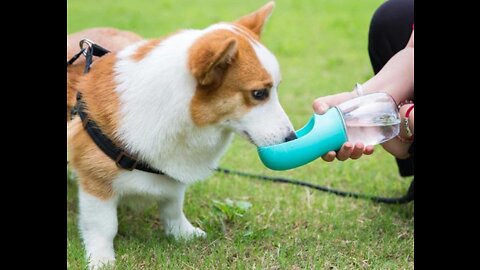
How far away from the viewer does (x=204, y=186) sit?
333 cm

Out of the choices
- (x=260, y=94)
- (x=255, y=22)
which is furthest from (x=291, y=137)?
(x=255, y=22)

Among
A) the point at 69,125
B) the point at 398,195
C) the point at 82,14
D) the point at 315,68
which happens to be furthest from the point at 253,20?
the point at 82,14

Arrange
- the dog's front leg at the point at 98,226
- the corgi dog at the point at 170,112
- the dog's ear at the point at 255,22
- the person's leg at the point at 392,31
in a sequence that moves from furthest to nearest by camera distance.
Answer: the person's leg at the point at 392,31 < the dog's ear at the point at 255,22 < the dog's front leg at the point at 98,226 < the corgi dog at the point at 170,112

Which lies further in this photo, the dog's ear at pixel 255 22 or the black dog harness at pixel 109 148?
the dog's ear at pixel 255 22

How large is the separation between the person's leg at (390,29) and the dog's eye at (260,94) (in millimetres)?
1100

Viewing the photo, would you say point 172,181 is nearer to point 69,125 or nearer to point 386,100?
point 69,125

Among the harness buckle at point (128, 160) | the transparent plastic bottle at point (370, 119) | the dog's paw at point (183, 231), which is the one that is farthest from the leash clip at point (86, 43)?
the transparent plastic bottle at point (370, 119)

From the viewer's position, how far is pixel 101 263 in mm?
2418

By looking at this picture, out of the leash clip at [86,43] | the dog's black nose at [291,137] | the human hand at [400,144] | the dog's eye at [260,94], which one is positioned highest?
the dog's eye at [260,94]

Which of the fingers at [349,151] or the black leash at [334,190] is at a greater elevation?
the fingers at [349,151]

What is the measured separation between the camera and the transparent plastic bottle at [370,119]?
2500mm

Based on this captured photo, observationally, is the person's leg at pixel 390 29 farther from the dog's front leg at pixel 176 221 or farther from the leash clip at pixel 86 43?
the leash clip at pixel 86 43

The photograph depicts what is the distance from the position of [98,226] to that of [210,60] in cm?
84
